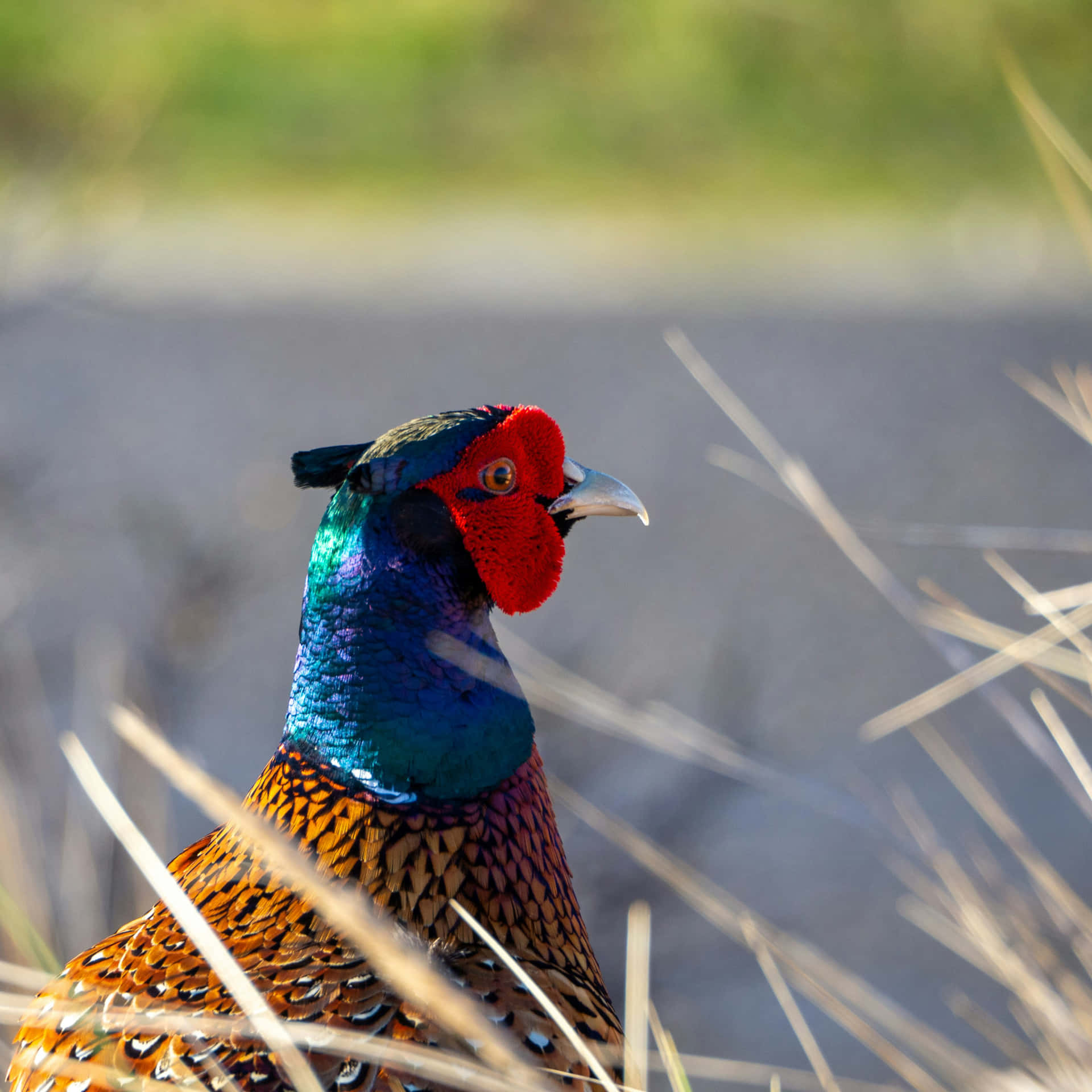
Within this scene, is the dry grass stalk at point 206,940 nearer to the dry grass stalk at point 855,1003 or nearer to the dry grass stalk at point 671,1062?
the dry grass stalk at point 671,1062

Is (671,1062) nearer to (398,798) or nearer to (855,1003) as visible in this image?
(855,1003)

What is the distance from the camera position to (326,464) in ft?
3.81

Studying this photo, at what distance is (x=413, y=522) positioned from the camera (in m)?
1.12

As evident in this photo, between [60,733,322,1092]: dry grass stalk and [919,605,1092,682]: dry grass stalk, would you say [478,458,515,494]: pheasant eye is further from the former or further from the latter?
[60,733,322,1092]: dry grass stalk

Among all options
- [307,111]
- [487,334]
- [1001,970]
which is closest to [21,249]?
[1001,970]

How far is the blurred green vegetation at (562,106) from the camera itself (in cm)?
653

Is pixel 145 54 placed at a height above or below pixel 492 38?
below

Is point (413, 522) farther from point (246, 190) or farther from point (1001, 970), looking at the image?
point (246, 190)

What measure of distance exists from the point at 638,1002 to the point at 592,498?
0.63 m

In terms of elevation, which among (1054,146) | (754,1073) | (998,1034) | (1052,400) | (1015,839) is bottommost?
(998,1034)

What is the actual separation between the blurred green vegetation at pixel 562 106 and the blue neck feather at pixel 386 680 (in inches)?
218

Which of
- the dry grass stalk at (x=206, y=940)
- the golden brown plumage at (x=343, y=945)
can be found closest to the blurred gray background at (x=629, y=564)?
the golden brown plumage at (x=343, y=945)

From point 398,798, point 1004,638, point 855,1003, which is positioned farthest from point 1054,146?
point 398,798

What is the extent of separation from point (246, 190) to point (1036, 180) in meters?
4.59
